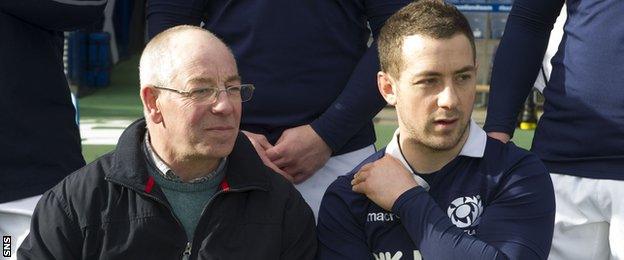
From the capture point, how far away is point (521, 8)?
379cm

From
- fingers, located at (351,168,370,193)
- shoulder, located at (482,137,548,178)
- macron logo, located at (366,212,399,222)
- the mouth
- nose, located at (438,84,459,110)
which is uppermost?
nose, located at (438,84,459,110)

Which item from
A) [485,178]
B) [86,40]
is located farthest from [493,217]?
[86,40]

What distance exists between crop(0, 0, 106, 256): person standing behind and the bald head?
57cm

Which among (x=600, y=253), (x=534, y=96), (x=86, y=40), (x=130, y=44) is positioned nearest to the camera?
(x=600, y=253)

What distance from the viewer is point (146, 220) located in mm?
3078

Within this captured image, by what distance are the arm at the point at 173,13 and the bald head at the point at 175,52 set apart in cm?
58

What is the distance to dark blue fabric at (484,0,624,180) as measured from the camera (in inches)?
136

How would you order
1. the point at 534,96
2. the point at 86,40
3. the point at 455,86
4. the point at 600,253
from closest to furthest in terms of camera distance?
the point at 455,86
the point at 600,253
the point at 534,96
the point at 86,40

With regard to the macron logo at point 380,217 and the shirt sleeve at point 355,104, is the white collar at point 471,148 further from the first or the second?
the shirt sleeve at point 355,104

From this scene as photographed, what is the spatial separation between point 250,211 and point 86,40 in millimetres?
14507

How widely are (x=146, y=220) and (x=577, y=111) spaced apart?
1350 millimetres

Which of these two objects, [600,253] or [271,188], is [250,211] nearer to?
[271,188]

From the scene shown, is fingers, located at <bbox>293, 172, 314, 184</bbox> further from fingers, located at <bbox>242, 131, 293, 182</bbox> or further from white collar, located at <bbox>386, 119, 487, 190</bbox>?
white collar, located at <bbox>386, 119, 487, 190</bbox>

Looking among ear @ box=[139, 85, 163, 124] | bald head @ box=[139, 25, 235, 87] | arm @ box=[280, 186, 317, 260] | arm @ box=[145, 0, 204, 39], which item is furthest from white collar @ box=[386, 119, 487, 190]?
arm @ box=[145, 0, 204, 39]
